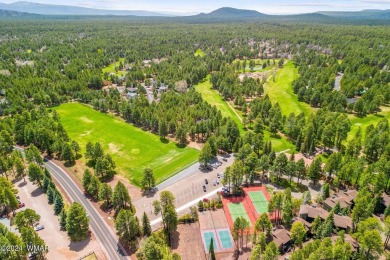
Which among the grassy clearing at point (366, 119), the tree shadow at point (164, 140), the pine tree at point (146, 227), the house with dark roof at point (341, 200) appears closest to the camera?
the pine tree at point (146, 227)

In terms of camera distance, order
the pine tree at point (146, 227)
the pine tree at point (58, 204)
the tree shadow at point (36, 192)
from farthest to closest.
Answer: the tree shadow at point (36, 192)
the pine tree at point (58, 204)
the pine tree at point (146, 227)

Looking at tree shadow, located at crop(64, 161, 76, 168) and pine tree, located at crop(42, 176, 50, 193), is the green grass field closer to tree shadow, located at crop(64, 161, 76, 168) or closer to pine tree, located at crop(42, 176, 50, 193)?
tree shadow, located at crop(64, 161, 76, 168)

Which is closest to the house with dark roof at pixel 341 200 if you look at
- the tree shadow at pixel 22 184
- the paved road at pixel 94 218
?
the paved road at pixel 94 218

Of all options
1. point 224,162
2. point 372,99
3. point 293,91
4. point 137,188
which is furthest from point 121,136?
point 372,99

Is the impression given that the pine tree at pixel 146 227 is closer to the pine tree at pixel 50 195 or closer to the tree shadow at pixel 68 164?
the pine tree at pixel 50 195

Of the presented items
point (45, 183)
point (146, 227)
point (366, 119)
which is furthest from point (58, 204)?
point (366, 119)

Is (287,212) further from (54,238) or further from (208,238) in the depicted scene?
(54,238)
